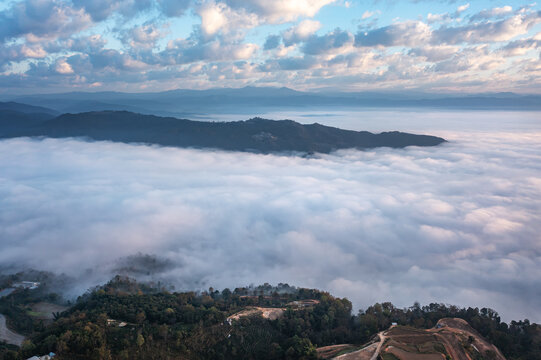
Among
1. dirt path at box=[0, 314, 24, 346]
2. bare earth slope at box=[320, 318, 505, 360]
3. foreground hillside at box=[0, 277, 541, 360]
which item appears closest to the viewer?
foreground hillside at box=[0, 277, 541, 360]

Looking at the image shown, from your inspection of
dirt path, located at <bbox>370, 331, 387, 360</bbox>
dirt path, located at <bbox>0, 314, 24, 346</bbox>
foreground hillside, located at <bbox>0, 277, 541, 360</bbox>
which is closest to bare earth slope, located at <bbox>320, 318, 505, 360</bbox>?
dirt path, located at <bbox>370, 331, 387, 360</bbox>

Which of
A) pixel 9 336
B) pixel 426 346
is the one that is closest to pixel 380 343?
pixel 426 346

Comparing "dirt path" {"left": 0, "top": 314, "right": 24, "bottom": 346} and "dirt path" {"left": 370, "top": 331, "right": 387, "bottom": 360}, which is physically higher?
"dirt path" {"left": 370, "top": 331, "right": 387, "bottom": 360}

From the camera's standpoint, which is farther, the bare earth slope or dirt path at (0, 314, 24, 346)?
dirt path at (0, 314, 24, 346)

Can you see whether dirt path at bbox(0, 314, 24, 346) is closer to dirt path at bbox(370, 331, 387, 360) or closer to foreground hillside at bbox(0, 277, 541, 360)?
foreground hillside at bbox(0, 277, 541, 360)

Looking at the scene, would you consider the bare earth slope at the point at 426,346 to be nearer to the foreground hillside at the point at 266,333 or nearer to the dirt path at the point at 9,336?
the foreground hillside at the point at 266,333

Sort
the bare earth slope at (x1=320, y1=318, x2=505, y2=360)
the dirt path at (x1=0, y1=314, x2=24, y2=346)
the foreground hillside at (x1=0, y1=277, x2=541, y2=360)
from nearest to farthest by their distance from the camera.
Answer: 1. the foreground hillside at (x1=0, y1=277, x2=541, y2=360)
2. the bare earth slope at (x1=320, y1=318, x2=505, y2=360)
3. the dirt path at (x1=0, y1=314, x2=24, y2=346)

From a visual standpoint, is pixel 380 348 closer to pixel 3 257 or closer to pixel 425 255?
pixel 425 255

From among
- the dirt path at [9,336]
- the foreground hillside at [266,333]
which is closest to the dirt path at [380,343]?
the foreground hillside at [266,333]

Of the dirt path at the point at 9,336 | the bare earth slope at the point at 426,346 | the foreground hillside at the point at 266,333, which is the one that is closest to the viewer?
the foreground hillside at the point at 266,333

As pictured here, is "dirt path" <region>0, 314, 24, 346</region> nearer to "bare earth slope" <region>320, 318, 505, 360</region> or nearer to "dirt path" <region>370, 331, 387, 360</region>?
"bare earth slope" <region>320, 318, 505, 360</region>
